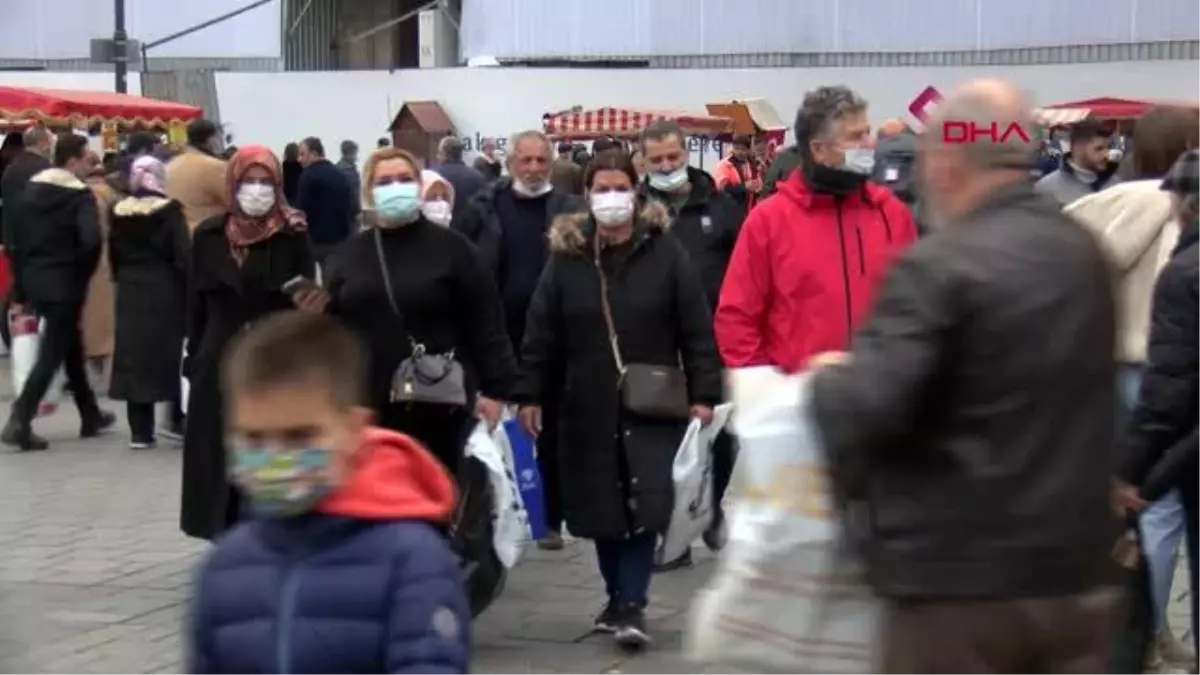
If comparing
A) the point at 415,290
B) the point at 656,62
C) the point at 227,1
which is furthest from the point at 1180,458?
the point at 227,1

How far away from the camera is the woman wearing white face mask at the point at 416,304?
7395 mm

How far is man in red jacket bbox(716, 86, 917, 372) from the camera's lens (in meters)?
6.57

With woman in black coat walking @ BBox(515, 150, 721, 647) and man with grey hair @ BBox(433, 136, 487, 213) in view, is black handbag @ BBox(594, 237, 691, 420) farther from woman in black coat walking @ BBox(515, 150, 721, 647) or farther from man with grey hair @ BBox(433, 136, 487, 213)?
man with grey hair @ BBox(433, 136, 487, 213)

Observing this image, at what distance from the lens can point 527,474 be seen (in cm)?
778

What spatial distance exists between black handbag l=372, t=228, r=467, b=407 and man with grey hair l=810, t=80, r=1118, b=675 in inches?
145

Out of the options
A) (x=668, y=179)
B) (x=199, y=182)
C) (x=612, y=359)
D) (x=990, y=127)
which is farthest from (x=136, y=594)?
(x=990, y=127)

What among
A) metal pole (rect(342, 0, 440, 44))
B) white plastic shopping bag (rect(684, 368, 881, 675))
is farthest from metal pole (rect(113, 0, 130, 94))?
white plastic shopping bag (rect(684, 368, 881, 675))

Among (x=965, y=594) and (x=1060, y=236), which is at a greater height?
(x=1060, y=236)

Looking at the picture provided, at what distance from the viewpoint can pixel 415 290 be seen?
291 inches

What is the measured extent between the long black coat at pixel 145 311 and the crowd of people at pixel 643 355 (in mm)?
19

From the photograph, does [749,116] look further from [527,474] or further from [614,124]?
[527,474]

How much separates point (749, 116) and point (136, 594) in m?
16.8

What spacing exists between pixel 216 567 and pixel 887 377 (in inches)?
46.2

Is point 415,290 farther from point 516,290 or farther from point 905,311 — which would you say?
point 905,311
